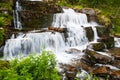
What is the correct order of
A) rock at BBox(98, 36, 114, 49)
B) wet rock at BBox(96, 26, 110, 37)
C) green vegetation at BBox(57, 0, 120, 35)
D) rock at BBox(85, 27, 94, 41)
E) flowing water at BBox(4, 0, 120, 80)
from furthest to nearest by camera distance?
green vegetation at BBox(57, 0, 120, 35) → wet rock at BBox(96, 26, 110, 37) → rock at BBox(85, 27, 94, 41) → rock at BBox(98, 36, 114, 49) → flowing water at BBox(4, 0, 120, 80)

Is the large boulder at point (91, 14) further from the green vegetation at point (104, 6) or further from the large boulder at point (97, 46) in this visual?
the large boulder at point (97, 46)

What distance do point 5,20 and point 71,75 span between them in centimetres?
802

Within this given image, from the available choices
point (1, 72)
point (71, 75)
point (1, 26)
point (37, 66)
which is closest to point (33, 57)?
point (37, 66)

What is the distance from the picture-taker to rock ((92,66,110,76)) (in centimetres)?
1391

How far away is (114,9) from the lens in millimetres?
28062

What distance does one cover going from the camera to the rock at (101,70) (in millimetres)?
13914

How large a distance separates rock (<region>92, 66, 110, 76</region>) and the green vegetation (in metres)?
10.7

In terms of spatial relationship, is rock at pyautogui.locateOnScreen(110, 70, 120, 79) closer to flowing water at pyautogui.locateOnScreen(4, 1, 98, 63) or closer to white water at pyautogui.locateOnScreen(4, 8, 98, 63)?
white water at pyautogui.locateOnScreen(4, 8, 98, 63)

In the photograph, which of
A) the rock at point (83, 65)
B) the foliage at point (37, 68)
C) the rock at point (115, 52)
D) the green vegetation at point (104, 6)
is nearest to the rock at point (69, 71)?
the rock at point (83, 65)

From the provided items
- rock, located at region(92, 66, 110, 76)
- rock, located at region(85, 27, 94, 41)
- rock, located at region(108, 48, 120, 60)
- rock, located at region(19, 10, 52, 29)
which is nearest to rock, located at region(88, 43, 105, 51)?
rock, located at region(108, 48, 120, 60)

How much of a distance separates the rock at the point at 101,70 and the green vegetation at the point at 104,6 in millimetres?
10715

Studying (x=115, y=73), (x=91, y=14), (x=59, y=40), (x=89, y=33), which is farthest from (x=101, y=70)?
(x=91, y=14)

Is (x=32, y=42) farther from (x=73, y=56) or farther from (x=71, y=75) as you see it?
(x=71, y=75)

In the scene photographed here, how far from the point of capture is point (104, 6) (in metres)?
28.4
